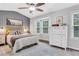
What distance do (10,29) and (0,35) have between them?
0.22 metres

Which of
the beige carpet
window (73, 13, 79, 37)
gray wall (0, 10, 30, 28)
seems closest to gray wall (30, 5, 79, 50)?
window (73, 13, 79, 37)

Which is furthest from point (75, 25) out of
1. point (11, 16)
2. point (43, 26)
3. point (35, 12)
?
point (11, 16)

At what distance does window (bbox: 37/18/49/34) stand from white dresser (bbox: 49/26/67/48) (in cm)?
11

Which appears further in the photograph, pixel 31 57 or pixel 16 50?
pixel 31 57

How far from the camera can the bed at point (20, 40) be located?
1.87 m

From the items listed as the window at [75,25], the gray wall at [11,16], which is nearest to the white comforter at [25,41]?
the gray wall at [11,16]

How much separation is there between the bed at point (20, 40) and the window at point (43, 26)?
15cm

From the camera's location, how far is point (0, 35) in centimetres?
191

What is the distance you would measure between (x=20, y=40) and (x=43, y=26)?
1.75 ft

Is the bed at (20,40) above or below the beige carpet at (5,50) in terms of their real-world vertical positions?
above

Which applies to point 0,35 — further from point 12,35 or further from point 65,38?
point 65,38

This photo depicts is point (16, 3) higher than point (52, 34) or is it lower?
higher

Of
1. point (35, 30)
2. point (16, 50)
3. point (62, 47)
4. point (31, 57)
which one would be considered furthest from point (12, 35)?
point (62, 47)

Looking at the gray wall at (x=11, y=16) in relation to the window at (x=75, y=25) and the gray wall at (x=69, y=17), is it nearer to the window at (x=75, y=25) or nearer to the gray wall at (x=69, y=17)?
the gray wall at (x=69, y=17)
